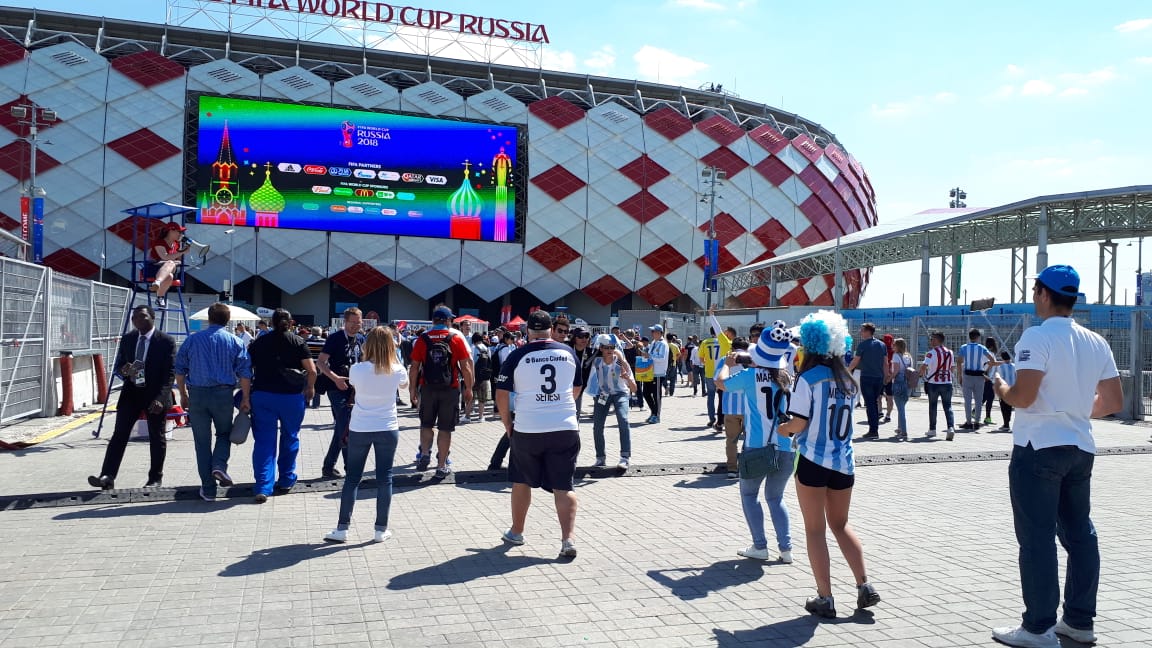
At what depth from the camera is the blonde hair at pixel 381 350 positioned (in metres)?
5.61

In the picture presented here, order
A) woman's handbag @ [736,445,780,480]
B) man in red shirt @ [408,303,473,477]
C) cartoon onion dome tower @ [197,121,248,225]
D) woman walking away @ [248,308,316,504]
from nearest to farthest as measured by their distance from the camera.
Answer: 1. woman's handbag @ [736,445,780,480]
2. woman walking away @ [248,308,316,504]
3. man in red shirt @ [408,303,473,477]
4. cartoon onion dome tower @ [197,121,248,225]

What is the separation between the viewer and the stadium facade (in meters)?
38.0

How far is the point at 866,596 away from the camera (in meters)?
4.07

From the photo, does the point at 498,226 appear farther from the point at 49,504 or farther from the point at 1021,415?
the point at 1021,415

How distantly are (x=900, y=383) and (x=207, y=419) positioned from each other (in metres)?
9.81

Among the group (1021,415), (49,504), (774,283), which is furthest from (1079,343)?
(774,283)

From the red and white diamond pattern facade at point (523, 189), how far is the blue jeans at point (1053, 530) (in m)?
37.2

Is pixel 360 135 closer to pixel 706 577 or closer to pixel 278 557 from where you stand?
pixel 278 557

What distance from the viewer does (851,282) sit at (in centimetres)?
5634

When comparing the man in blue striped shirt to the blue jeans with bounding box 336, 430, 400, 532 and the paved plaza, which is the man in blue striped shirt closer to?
the paved plaza

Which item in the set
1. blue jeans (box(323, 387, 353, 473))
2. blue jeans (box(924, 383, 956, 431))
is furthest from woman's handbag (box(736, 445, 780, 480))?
blue jeans (box(924, 383, 956, 431))

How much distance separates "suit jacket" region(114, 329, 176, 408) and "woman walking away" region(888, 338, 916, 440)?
968 centimetres

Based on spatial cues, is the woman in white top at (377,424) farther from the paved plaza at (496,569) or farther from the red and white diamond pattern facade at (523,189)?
the red and white diamond pattern facade at (523,189)

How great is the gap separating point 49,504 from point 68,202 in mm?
37383
